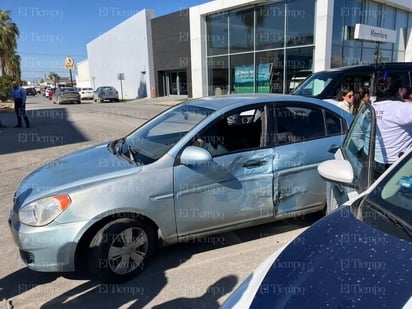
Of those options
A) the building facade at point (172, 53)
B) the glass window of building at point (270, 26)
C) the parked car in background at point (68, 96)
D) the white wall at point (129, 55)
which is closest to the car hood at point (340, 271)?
the glass window of building at point (270, 26)

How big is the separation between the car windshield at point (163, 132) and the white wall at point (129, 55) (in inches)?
1212

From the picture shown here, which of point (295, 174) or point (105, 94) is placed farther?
point (105, 94)

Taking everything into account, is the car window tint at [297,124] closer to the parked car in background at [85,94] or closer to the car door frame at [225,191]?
the car door frame at [225,191]

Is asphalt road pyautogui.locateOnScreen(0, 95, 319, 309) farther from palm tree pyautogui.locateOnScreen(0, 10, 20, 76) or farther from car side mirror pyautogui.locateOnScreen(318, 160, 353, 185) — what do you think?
palm tree pyautogui.locateOnScreen(0, 10, 20, 76)

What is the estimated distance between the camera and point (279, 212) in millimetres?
3629

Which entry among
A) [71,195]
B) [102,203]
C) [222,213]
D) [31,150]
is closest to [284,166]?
[222,213]

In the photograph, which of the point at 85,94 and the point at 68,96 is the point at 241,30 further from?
the point at 85,94

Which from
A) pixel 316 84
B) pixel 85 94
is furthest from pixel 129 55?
pixel 316 84

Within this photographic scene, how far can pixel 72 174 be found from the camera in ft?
10.4

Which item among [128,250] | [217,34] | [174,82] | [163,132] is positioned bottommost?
[128,250]

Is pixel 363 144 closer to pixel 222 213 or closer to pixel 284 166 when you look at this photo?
pixel 284 166

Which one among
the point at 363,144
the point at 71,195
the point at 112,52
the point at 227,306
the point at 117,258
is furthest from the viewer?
the point at 112,52

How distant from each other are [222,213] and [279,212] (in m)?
0.65

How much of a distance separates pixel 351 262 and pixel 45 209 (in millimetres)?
2335
